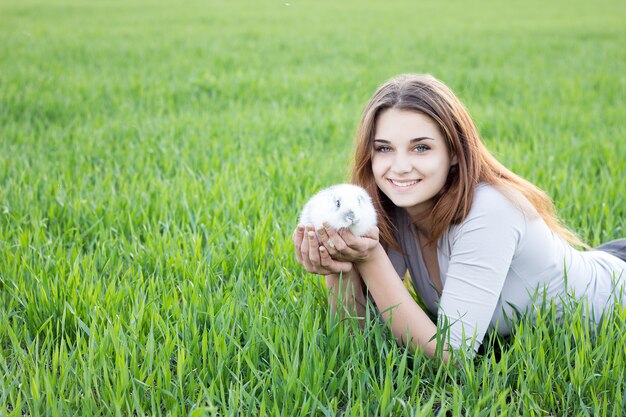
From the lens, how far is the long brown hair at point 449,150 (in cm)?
198

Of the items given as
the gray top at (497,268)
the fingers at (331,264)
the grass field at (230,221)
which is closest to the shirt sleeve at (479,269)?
the gray top at (497,268)

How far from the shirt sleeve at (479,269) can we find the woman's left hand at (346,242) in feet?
0.96

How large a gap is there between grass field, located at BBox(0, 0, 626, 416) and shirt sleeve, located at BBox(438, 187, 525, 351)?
0.38ft

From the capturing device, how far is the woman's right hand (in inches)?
71.0

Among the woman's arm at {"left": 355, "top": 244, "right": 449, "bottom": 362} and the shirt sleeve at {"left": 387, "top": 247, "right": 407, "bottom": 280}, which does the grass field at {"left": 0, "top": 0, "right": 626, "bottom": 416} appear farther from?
the shirt sleeve at {"left": 387, "top": 247, "right": 407, "bottom": 280}

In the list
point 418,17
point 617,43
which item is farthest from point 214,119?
point 418,17

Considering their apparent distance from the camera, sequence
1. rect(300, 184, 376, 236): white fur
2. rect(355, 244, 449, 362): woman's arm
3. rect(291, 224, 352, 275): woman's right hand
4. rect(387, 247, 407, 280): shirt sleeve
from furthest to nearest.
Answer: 1. rect(387, 247, 407, 280): shirt sleeve
2. rect(355, 244, 449, 362): woman's arm
3. rect(291, 224, 352, 275): woman's right hand
4. rect(300, 184, 376, 236): white fur

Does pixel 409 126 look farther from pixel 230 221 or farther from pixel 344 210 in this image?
pixel 230 221

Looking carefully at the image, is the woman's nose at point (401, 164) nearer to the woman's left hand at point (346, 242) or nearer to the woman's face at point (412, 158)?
the woman's face at point (412, 158)

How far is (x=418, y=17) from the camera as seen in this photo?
1666 cm

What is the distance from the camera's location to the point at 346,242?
1792 mm

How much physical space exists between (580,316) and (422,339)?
1.79 feet

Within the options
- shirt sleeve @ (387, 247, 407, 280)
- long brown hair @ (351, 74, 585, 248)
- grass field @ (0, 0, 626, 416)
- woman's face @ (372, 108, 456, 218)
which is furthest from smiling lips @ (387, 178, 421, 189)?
grass field @ (0, 0, 626, 416)

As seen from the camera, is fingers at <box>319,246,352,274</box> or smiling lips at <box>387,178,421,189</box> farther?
smiling lips at <box>387,178,421,189</box>
